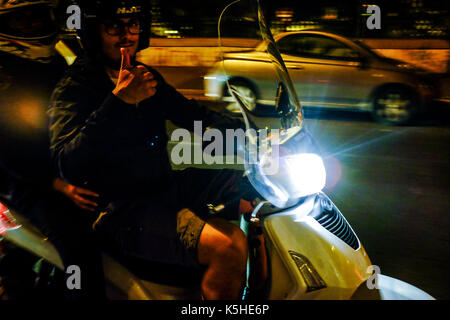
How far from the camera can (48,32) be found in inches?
67.8

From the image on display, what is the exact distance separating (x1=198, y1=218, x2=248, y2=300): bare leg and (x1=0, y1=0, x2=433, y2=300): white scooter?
99 millimetres

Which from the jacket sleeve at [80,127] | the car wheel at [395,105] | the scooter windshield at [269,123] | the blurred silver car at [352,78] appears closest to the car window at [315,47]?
the blurred silver car at [352,78]

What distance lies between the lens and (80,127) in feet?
→ 4.69

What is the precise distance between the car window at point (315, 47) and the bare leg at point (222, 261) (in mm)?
6369

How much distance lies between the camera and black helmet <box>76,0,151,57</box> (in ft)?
5.11

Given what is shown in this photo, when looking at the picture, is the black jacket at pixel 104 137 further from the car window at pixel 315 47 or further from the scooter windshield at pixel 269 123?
the car window at pixel 315 47

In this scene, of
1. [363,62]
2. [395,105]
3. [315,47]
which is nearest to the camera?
[395,105]

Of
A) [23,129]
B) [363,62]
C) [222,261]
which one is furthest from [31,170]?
[363,62]

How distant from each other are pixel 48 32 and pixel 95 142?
2.34ft

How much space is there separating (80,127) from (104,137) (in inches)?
4.9

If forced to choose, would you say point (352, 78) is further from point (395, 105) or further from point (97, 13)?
point (97, 13)

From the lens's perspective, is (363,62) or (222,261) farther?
(363,62)

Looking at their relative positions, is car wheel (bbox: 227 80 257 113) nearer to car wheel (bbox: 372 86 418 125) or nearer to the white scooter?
the white scooter

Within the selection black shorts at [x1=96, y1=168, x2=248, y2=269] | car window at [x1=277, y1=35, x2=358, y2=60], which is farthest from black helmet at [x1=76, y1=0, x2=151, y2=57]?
car window at [x1=277, y1=35, x2=358, y2=60]
